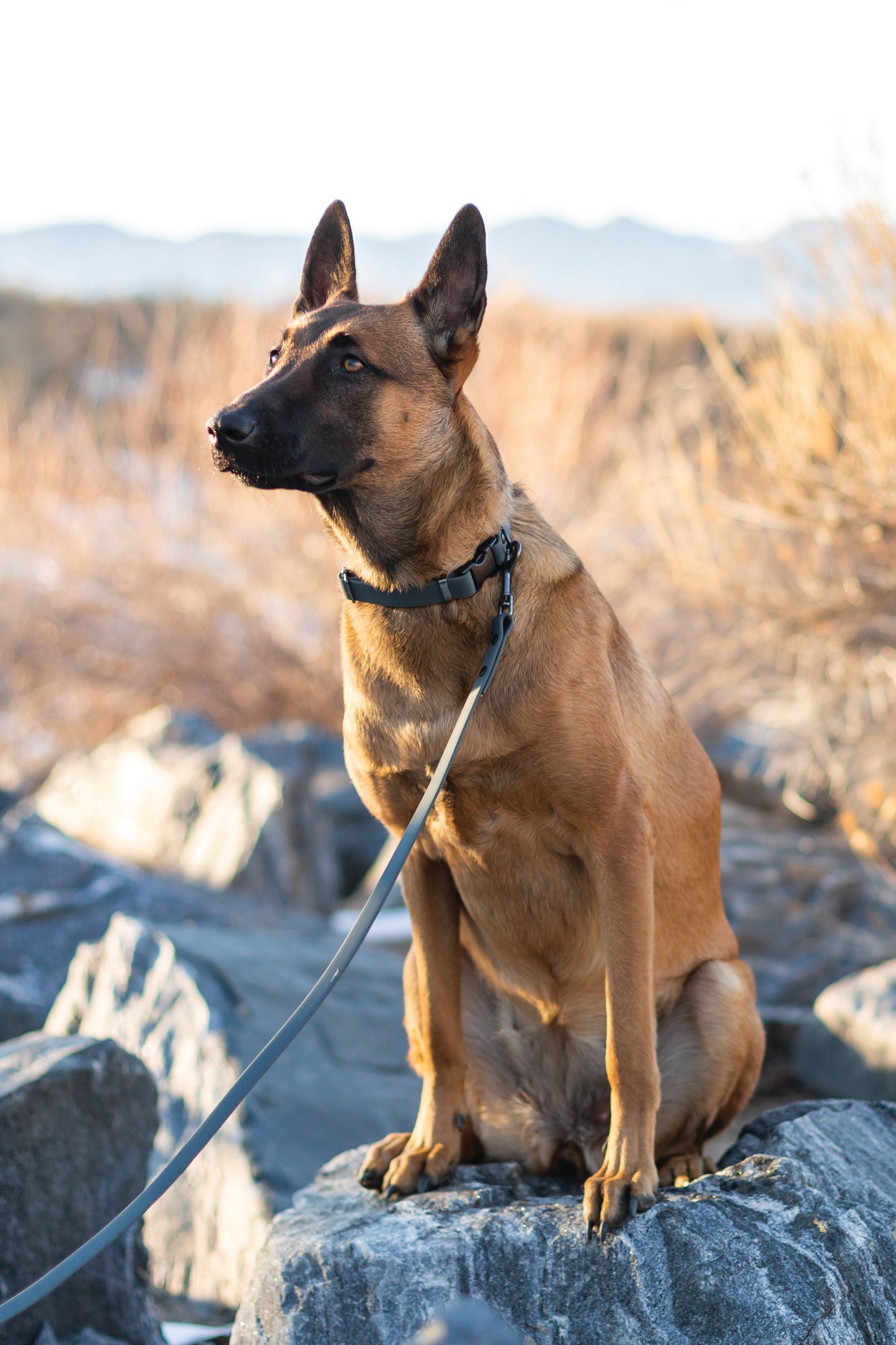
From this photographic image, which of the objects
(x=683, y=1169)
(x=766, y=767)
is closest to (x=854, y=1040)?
(x=683, y=1169)

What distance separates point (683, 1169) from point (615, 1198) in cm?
48

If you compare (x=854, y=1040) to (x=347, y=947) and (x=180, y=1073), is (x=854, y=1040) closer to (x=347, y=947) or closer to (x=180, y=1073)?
(x=180, y=1073)

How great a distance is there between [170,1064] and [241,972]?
42 centimetres

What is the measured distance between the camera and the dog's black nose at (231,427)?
2162 millimetres

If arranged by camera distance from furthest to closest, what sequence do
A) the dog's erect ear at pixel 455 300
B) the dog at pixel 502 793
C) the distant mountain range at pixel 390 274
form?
1. the distant mountain range at pixel 390 274
2. the dog's erect ear at pixel 455 300
3. the dog at pixel 502 793

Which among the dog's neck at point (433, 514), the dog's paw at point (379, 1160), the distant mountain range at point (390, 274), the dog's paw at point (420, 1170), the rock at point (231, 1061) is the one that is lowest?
the rock at point (231, 1061)

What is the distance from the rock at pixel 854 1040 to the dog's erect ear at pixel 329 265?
3.03 meters

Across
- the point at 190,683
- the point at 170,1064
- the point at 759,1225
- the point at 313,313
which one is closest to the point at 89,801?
the point at 190,683

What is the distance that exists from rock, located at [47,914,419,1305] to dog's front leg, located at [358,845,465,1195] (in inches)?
40.8

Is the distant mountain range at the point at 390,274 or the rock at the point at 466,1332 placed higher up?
the distant mountain range at the point at 390,274

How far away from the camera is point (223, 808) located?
682 cm

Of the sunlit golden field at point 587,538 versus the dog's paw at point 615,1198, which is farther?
the sunlit golden field at point 587,538

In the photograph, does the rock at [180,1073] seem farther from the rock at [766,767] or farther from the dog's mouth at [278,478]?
the rock at [766,767]

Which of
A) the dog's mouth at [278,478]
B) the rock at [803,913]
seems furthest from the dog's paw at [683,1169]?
the rock at [803,913]
